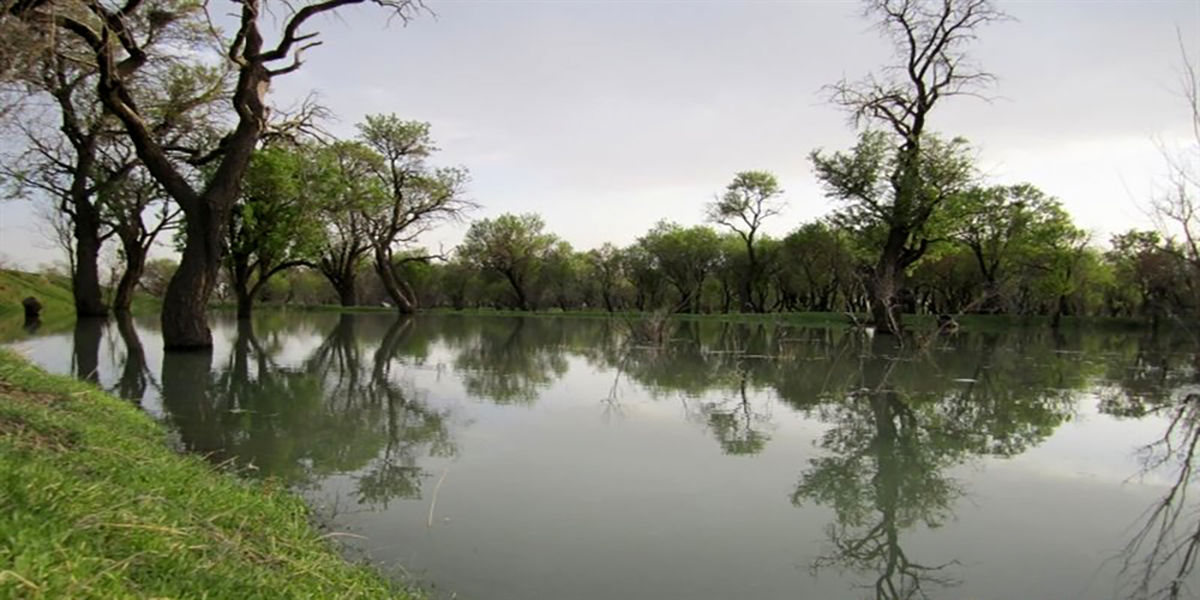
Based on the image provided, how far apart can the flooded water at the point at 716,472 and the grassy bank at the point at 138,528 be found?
1.76 feet

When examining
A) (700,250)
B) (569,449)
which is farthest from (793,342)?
(700,250)

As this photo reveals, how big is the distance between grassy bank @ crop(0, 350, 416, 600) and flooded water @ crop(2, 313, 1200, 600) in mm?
536

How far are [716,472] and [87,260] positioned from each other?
30.4 m

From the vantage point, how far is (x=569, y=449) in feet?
21.8

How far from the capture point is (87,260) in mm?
27641

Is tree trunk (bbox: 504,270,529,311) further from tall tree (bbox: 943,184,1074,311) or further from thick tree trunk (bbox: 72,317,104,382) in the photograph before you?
thick tree trunk (bbox: 72,317,104,382)

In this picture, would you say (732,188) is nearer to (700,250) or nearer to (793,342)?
(700,250)

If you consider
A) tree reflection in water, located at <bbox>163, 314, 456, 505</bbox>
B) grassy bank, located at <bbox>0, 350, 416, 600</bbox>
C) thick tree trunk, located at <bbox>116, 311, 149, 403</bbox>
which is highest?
grassy bank, located at <bbox>0, 350, 416, 600</bbox>

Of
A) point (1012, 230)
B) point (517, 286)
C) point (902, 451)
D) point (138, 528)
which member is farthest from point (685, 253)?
point (138, 528)

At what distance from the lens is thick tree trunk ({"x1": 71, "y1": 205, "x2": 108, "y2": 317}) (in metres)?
27.0

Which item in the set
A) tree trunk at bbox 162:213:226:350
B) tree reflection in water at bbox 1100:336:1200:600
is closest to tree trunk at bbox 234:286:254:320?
tree trunk at bbox 162:213:226:350

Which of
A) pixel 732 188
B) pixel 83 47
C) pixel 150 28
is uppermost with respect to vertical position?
pixel 732 188

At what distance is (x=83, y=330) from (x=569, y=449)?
64.2 feet

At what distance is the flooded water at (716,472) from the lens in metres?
3.81
